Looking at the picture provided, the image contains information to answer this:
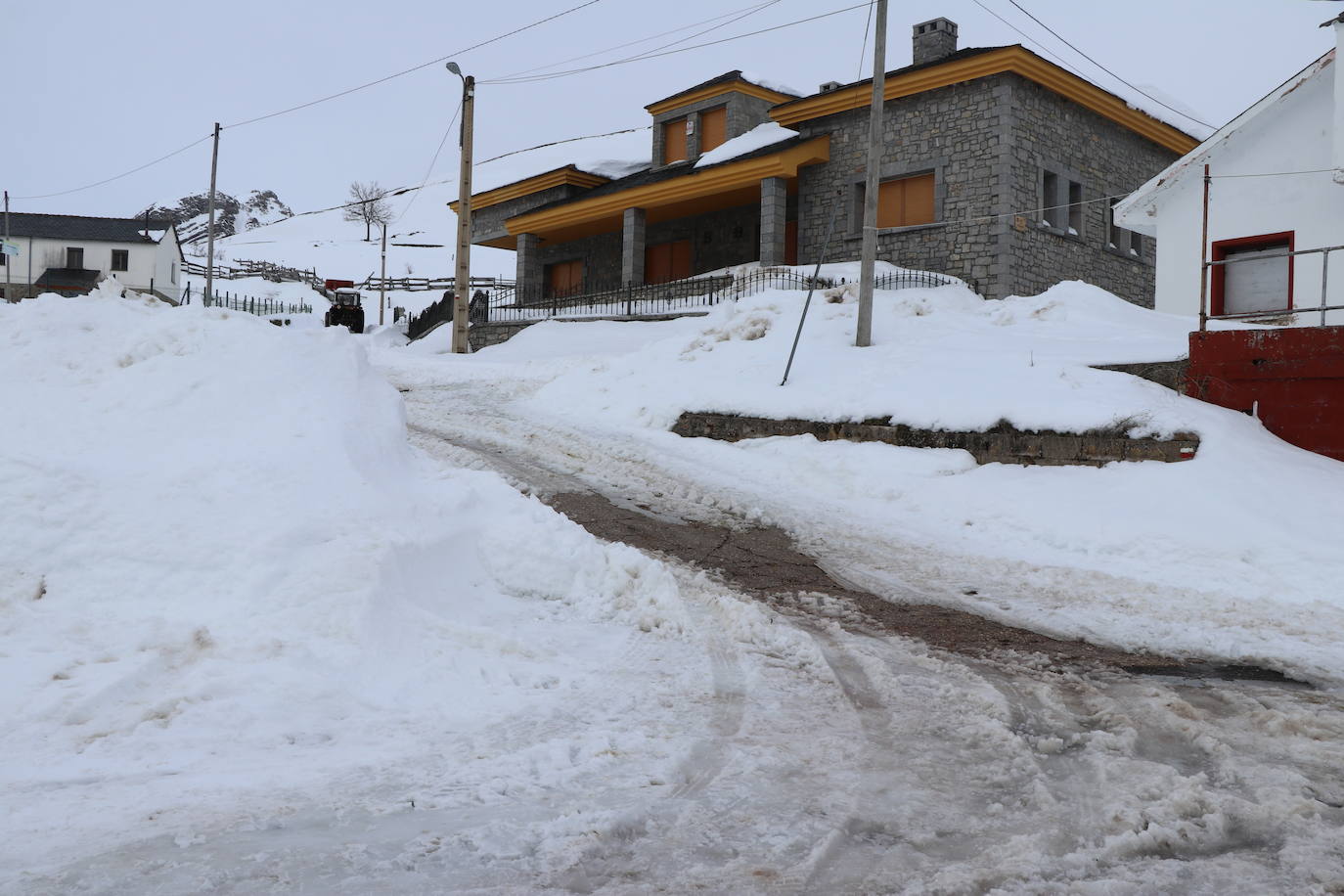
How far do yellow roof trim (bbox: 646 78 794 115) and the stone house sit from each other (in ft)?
0.19

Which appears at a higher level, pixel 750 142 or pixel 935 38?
pixel 935 38

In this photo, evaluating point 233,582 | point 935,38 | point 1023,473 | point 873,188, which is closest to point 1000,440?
point 1023,473

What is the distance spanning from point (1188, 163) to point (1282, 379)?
7858mm

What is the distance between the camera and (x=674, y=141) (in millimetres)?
29875

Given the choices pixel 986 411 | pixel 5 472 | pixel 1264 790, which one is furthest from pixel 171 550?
pixel 986 411

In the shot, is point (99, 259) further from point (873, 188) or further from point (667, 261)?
point (873, 188)

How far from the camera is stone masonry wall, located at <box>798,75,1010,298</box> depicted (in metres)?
20.2

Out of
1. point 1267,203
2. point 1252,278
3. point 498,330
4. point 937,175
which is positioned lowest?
point 498,330

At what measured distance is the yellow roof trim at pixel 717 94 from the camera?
2778 cm

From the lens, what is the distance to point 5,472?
16.0 ft

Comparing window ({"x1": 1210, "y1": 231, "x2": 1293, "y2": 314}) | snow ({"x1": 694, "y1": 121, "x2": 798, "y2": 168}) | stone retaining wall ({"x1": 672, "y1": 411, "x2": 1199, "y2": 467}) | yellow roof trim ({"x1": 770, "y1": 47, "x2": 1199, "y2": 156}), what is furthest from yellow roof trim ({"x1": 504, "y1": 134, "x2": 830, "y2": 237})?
stone retaining wall ({"x1": 672, "y1": 411, "x2": 1199, "y2": 467})

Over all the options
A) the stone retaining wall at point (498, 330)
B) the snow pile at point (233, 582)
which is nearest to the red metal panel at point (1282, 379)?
the snow pile at point (233, 582)

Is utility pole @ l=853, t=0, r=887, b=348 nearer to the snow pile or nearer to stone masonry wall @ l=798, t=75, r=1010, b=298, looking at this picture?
stone masonry wall @ l=798, t=75, r=1010, b=298

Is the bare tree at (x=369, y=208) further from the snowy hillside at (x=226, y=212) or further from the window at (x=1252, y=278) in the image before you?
the window at (x=1252, y=278)
